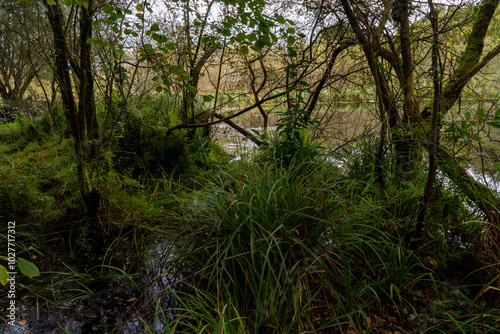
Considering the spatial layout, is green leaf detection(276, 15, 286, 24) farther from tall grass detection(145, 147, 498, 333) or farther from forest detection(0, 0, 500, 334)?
tall grass detection(145, 147, 498, 333)

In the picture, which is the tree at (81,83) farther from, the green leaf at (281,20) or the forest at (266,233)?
the green leaf at (281,20)

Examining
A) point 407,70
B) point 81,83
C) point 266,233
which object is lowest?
point 266,233

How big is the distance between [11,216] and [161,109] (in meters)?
2.48

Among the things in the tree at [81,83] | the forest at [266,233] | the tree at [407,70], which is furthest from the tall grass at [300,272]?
the tree at [81,83]

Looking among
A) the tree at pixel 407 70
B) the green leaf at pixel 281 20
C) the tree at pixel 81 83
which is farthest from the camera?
the tree at pixel 407 70

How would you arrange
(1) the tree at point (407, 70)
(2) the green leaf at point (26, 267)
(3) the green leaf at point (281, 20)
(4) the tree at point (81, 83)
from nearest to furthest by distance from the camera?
(2) the green leaf at point (26, 267), (3) the green leaf at point (281, 20), (4) the tree at point (81, 83), (1) the tree at point (407, 70)

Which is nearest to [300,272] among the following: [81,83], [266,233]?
[266,233]

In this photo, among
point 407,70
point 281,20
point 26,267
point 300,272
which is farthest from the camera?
point 407,70

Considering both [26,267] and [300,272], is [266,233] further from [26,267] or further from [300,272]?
[26,267]

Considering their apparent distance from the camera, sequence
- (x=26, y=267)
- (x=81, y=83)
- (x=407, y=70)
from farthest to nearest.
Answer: (x=407, y=70)
(x=81, y=83)
(x=26, y=267)

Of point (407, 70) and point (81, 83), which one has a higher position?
point (407, 70)

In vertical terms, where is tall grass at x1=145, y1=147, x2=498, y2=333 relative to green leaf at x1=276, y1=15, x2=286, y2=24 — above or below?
below

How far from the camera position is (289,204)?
222 cm

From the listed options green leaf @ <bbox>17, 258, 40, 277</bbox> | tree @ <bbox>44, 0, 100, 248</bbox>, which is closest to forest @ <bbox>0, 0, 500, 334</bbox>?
tree @ <bbox>44, 0, 100, 248</bbox>
